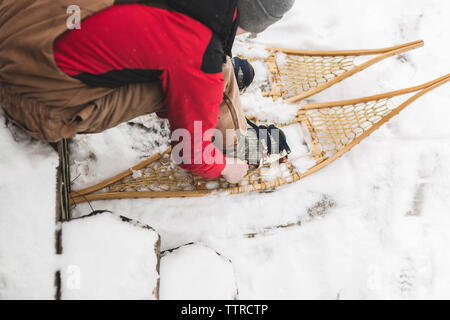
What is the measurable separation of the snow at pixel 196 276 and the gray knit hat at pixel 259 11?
825mm

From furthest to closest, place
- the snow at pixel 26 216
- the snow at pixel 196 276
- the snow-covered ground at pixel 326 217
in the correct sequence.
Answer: the snow-covered ground at pixel 326 217 < the snow at pixel 196 276 < the snow at pixel 26 216

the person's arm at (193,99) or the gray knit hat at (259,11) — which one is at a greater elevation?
the gray knit hat at (259,11)

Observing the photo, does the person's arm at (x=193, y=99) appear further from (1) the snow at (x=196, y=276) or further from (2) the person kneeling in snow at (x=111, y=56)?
(1) the snow at (x=196, y=276)

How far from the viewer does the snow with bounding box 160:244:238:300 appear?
4.08 ft

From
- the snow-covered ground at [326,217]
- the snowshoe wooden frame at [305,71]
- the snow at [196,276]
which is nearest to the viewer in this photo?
the snow at [196,276]

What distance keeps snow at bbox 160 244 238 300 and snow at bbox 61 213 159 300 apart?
0.10 m

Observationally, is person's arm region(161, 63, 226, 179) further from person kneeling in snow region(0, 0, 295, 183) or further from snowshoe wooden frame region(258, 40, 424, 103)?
snowshoe wooden frame region(258, 40, 424, 103)

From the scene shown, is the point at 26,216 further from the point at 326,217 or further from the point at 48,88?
the point at 326,217

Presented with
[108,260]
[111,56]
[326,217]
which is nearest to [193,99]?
[111,56]

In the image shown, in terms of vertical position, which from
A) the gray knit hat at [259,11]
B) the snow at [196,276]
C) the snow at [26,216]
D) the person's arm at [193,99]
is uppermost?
the gray knit hat at [259,11]

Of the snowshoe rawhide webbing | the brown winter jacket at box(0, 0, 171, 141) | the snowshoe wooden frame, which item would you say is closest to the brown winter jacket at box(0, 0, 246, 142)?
the brown winter jacket at box(0, 0, 171, 141)

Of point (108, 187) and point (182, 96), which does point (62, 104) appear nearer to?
point (182, 96)

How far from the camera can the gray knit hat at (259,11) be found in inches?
35.1

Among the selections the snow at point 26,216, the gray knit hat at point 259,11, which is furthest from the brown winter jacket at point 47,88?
the gray knit hat at point 259,11
